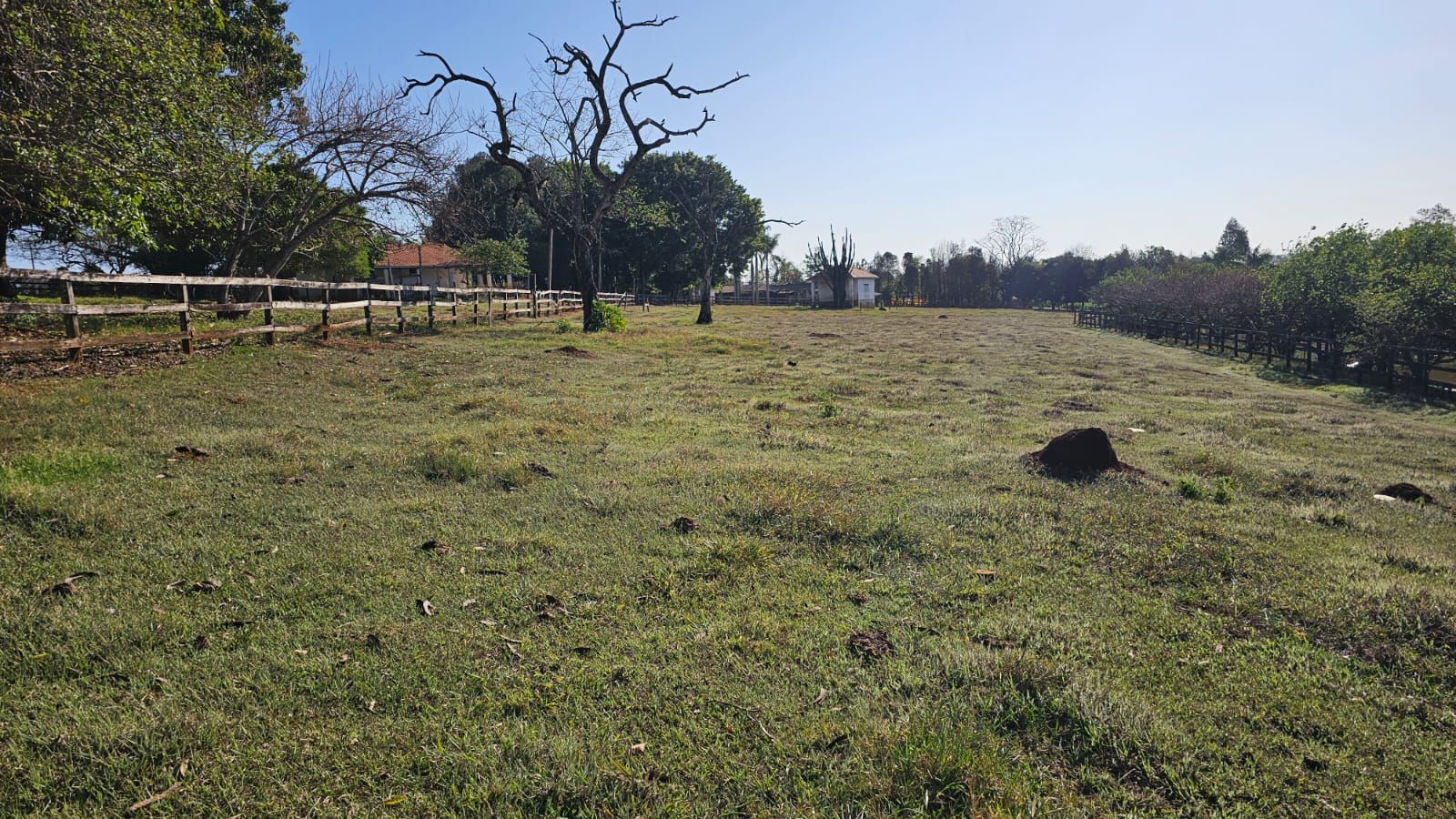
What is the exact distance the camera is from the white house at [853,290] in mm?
87688

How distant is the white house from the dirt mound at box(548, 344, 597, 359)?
69.0 metres

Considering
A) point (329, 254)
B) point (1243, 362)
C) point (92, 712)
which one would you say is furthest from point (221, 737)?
point (329, 254)

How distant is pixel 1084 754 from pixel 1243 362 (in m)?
31.0

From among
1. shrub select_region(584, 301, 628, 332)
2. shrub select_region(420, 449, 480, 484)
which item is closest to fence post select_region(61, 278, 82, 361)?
shrub select_region(420, 449, 480, 484)

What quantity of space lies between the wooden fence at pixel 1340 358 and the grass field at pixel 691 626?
49.6 ft

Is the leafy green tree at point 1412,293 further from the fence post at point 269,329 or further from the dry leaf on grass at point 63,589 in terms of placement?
the fence post at point 269,329

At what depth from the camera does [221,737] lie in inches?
113

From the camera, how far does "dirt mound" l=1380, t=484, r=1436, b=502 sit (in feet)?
23.3

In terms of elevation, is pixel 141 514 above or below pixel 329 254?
below

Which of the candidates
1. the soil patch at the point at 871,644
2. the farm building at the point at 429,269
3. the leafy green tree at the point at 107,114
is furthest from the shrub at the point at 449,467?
the farm building at the point at 429,269

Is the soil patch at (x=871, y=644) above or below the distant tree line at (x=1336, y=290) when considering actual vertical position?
below

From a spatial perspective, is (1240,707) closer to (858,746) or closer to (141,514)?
(858,746)

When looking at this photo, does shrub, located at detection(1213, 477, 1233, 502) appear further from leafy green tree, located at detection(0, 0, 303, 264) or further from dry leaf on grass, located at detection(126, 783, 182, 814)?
leafy green tree, located at detection(0, 0, 303, 264)

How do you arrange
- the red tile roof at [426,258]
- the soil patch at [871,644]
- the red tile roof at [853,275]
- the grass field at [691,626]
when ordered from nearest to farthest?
the grass field at [691,626] → the soil patch at [871,644] → the red tile roof at [426,258] → the red tile roof at [853,275]
